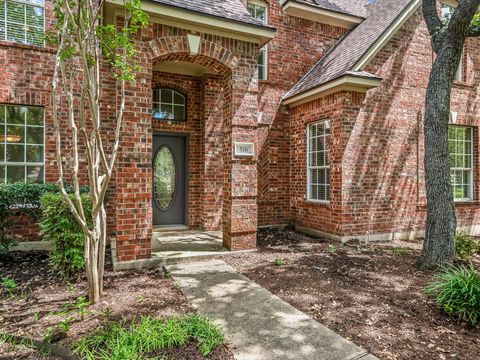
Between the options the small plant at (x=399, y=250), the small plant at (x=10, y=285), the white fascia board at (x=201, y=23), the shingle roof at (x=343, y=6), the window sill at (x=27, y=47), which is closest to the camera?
the small plant at (x=10, y=285)

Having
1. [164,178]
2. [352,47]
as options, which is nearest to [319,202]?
[164,178]

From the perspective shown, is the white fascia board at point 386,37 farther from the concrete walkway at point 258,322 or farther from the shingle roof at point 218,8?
the concrete walkway at point 258,322

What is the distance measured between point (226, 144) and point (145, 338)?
4043 mm

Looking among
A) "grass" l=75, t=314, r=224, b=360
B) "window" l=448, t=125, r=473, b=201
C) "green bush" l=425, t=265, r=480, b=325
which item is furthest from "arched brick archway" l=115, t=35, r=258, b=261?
"window" l=448, t=125, r=473, b=201

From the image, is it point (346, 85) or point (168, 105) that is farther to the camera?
point (168, 105)

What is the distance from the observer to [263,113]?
28.0ft

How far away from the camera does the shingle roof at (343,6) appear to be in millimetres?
9352

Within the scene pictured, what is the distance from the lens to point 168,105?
772cm

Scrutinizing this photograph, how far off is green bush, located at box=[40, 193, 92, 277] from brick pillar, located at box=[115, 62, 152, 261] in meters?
0.58

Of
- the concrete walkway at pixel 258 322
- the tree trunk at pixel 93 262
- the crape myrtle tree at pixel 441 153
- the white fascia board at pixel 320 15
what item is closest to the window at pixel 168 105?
the white fascia board at pixel 320 15

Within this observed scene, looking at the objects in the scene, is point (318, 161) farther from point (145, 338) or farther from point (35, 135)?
point (35, 135)

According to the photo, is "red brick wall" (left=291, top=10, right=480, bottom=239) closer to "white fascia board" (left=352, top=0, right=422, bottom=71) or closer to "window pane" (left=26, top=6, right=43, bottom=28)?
"white fascia board" (left=352, top=0, right=422, bottom=71)

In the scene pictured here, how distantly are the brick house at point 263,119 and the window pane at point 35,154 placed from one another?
4cm

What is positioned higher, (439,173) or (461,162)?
(461,162)
